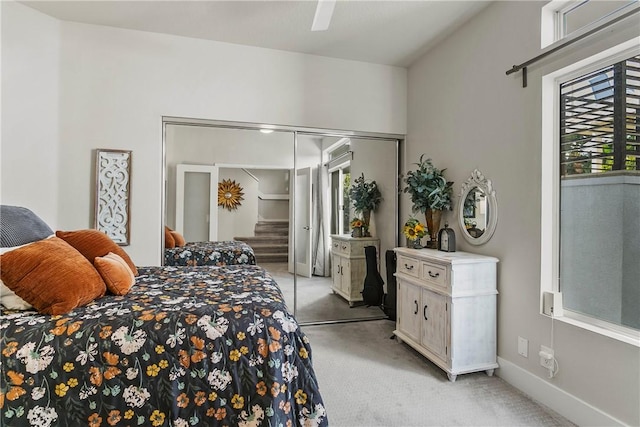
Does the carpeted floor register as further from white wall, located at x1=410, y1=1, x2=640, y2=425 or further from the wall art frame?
the wall art frame

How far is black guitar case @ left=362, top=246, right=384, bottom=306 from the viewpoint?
12.4 feet

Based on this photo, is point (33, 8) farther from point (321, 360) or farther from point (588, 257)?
point (588, 257)

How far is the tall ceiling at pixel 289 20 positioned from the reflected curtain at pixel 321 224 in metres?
1.28

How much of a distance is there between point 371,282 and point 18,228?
3043 mm

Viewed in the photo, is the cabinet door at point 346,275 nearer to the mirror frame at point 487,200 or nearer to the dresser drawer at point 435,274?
the dresser drawer at point 435,274

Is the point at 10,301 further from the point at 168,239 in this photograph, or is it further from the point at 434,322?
the point at 434,322

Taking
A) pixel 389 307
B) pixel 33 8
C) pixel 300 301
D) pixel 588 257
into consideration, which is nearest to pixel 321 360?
pixel 300 301

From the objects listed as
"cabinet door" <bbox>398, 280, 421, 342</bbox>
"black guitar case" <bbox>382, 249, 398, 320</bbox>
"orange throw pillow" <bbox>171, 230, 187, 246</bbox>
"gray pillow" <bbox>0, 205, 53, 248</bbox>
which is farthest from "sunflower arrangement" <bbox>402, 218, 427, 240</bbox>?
"gray pillow" <bbox>0, 205, 53, 248</bbox>

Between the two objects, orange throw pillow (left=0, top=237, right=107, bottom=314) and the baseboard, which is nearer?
orange throw pillow (left=0, top=237, right=107, bottom=314)

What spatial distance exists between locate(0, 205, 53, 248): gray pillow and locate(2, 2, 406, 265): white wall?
0.73 meters

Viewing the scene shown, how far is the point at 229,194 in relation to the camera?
338cm

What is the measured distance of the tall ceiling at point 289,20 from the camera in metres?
2.66

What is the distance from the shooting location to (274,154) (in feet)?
11.5

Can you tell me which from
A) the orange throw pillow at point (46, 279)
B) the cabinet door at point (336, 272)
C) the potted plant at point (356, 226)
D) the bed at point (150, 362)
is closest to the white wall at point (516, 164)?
the potted plant at point (356, 226)
